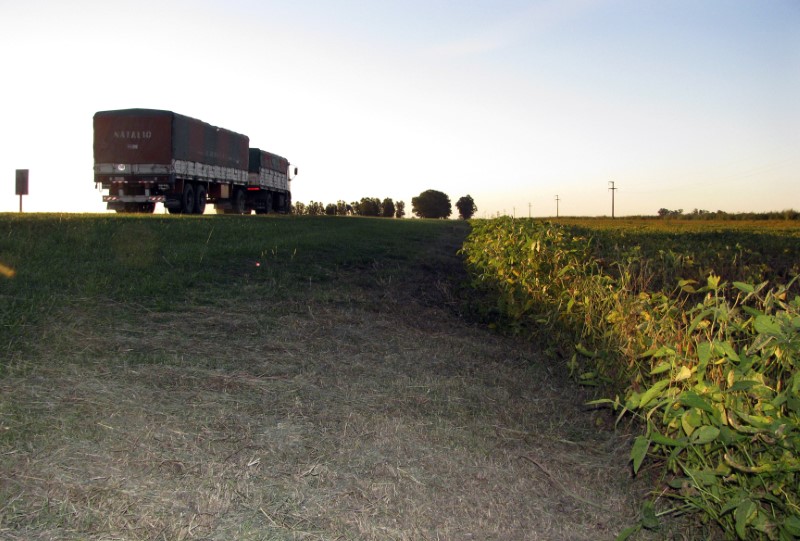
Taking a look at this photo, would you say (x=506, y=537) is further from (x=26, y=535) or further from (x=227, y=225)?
(x=227, y=225)

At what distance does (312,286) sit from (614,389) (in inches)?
177

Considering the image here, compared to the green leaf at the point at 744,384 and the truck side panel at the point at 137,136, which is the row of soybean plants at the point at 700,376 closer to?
the green leaf at the point at 744,384

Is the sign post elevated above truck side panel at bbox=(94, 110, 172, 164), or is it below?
below

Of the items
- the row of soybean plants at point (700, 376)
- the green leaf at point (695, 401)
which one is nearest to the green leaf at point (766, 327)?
the row of soybean plants at point (700, 376)

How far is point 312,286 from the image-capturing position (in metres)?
8.68

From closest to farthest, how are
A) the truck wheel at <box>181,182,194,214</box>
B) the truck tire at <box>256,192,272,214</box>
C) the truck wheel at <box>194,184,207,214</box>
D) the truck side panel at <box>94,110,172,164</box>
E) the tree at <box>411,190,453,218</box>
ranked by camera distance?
the truck side panel at <box>94,110,172,164</box>, the truck wheel at <box>181,182,194,214</box>, the truck wheel at <box>194,184,207,214</box>, the truck tire at <box>256,192,272,214</box>, the tree at <box>411,190,453,218</box>

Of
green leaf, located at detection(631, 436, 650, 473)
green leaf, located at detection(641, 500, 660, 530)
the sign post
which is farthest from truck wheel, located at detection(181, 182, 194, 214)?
green leaf, located at detection(631, 436, 650, 473)

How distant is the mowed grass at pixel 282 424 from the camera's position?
3.46m

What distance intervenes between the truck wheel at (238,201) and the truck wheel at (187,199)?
5085 mm

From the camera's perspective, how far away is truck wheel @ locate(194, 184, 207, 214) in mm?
26641

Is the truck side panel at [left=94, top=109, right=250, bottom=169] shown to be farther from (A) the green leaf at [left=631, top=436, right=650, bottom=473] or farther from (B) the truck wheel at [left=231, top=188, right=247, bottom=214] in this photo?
(A) the green leaf at [left=631, top=436, right=650, bottom=473]

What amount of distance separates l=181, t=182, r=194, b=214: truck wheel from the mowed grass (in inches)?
681

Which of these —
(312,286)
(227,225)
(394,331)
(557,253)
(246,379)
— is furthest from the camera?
(227,225)

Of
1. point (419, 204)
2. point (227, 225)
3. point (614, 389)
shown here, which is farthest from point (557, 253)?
point (419, 204)
